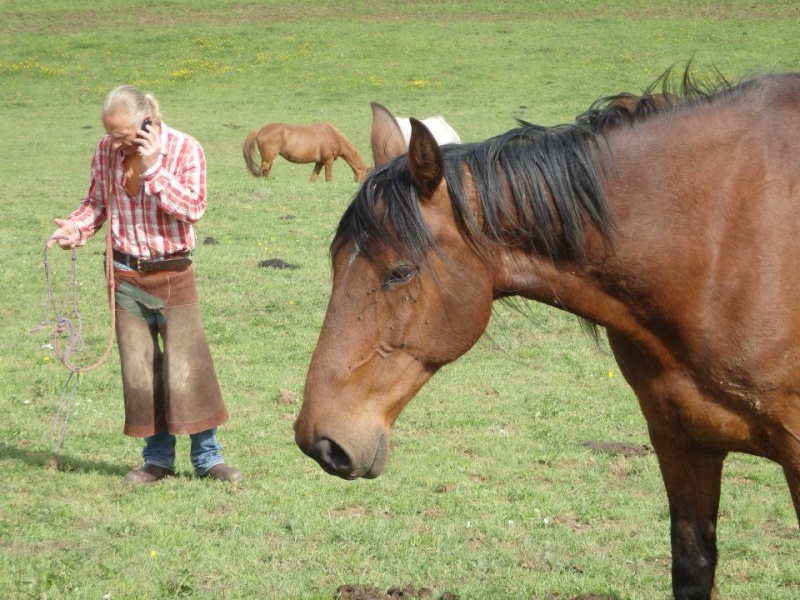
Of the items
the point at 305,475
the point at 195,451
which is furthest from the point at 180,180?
the point at 305,475

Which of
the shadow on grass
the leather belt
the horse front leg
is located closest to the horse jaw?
the leather belt

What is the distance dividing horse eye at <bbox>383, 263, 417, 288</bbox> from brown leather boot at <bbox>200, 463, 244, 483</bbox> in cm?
302

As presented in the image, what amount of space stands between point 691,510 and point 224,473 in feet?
9.29

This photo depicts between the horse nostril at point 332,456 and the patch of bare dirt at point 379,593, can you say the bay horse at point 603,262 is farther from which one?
the patch of bare dirt at point 379,593

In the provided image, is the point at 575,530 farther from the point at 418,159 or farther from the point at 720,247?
the point at 418,159

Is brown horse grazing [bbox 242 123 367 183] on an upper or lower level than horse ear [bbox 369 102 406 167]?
lower

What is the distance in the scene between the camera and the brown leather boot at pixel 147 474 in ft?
18.2

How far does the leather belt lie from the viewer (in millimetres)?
5414

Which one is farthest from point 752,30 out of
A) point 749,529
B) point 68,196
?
point 749,529

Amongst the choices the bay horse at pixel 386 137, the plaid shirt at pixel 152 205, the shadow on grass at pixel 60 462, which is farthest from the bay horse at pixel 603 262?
the shadow on grass at pixel 60 462

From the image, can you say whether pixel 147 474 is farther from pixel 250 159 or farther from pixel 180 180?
pixel 250 159

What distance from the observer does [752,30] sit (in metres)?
33.1

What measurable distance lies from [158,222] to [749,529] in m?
3.41

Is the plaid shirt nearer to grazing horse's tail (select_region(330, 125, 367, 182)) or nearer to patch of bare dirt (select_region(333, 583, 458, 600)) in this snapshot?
patch of bare dirt (select_region(333, 583, 458, 600))
